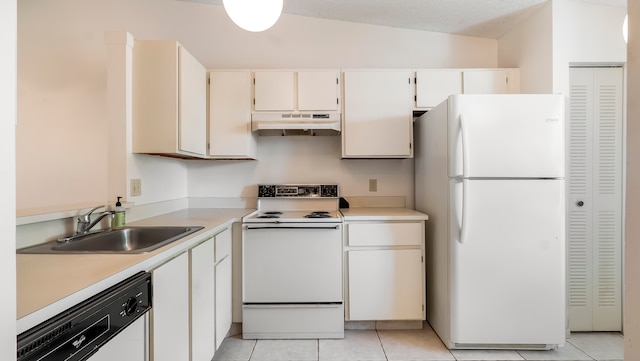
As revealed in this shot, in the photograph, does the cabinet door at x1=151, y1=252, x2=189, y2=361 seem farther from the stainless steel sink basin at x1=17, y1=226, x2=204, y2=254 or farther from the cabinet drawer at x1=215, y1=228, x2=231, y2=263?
the cabinet drawer at x1=215, y1=228, x2=231, y2=263

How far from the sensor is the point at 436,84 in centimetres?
246

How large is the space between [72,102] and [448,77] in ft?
10.7

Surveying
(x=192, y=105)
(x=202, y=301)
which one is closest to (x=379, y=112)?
(x=192, y=105)

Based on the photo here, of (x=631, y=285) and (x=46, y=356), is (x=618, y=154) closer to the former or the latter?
(x=631, y=285)

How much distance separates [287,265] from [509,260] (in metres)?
1.47

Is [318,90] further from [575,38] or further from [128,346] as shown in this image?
[128,346]

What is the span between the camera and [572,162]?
2.24 metres

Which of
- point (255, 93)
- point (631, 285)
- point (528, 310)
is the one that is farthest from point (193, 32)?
point (528, 310)

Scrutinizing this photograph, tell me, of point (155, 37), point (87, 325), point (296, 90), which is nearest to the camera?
point (87, 325)

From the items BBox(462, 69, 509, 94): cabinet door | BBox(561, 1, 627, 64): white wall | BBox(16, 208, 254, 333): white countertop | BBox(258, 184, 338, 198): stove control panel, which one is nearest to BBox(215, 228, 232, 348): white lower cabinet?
BBox(16, 208, 254, 333): white countertop

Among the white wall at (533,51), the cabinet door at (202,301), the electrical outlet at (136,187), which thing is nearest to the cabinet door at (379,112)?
the white wall at (533,51)

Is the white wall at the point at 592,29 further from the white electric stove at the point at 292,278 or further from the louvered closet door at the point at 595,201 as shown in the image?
the white electric stove at the point at 292,278

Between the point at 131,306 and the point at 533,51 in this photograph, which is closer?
the point at 131,306

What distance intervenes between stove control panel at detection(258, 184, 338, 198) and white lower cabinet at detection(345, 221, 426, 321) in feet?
1.83
